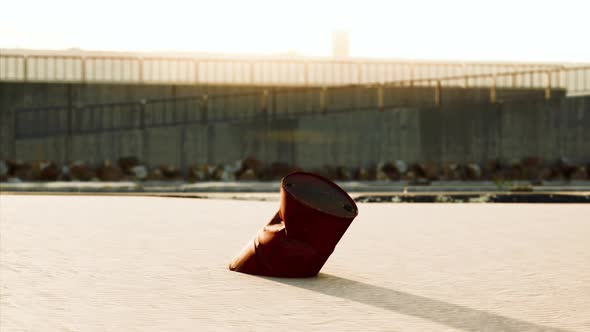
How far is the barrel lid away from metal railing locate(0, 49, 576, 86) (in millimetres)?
28921

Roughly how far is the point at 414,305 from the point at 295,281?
1671 millimetres

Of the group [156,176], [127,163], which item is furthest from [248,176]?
[127,163]

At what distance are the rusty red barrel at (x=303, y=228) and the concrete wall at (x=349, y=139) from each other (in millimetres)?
26765

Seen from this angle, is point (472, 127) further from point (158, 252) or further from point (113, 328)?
point (113, 328)

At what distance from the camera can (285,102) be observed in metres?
37.7

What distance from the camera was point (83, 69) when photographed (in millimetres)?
37219

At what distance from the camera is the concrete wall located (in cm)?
3622

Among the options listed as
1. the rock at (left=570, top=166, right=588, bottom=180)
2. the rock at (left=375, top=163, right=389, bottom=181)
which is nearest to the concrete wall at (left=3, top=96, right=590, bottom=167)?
the rock at (left=375, top=163, right=389, bottom=181)

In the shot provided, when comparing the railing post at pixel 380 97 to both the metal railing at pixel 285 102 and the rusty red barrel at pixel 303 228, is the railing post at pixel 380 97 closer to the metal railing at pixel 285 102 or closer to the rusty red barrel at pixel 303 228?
the metal railing at pixel 285 102

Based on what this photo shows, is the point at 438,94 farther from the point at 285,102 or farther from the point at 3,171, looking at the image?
the point at 3,171

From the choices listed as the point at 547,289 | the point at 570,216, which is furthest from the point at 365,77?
the point at 547,289

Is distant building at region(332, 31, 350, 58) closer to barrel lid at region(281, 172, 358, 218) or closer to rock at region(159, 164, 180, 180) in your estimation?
rock at region(159, 164, 180, 180)

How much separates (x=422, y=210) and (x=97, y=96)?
69.4 ft

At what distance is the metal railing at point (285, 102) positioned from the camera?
36906mm
